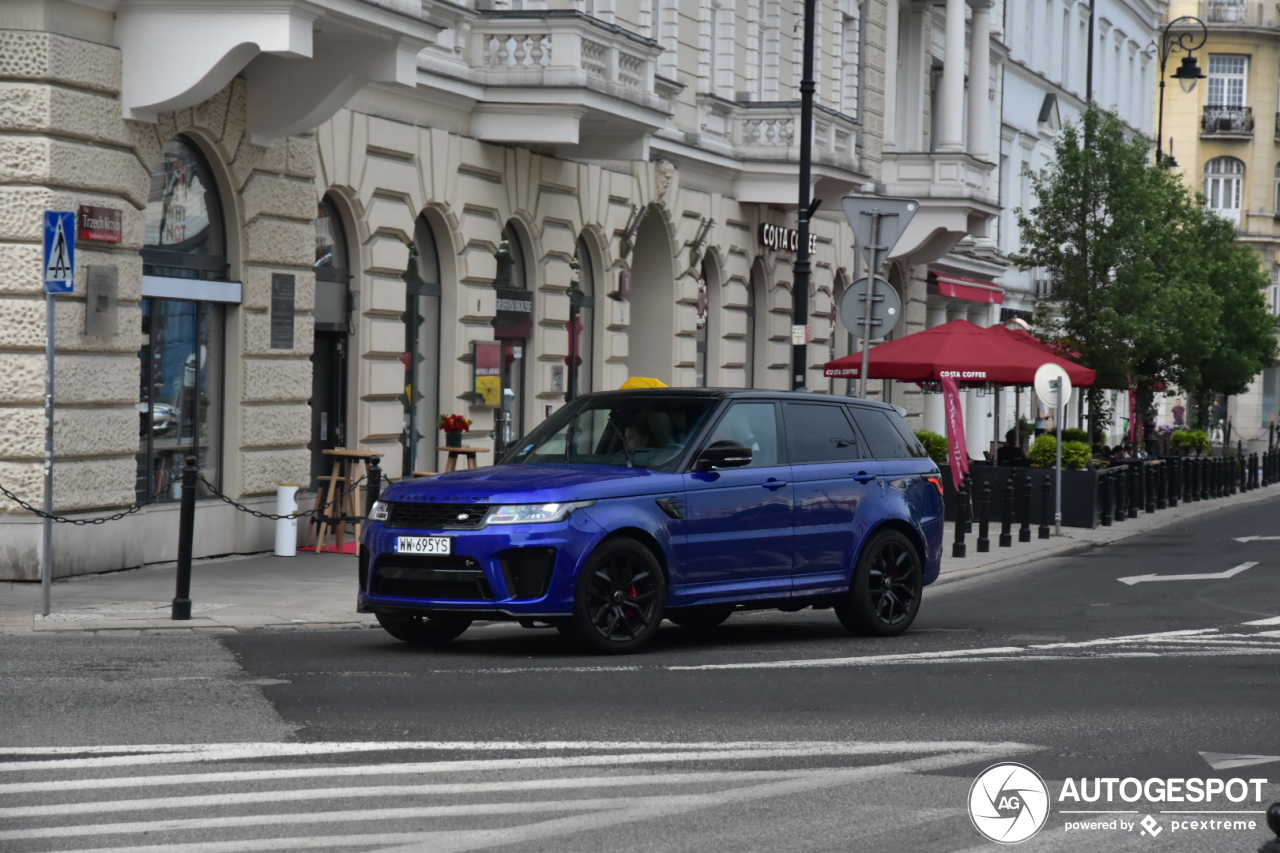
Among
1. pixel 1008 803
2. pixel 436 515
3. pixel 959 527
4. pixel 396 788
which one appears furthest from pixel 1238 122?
pixel 396 788

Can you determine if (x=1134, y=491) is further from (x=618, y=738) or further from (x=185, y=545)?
(x=618, y=738)

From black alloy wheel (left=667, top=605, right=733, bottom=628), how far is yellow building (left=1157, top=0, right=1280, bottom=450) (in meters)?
77.4

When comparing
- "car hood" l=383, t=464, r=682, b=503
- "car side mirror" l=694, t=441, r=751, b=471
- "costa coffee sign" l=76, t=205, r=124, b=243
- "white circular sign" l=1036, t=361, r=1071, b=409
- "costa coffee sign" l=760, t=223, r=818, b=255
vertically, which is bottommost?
"car hood" l=383, t=464, r=682, b=503

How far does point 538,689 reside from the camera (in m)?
10.1

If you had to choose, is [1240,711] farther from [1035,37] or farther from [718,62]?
[1035,37]

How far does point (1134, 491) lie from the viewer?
107 feet

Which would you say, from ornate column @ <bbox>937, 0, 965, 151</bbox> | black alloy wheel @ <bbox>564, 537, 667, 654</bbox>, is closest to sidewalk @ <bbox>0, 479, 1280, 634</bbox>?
black alloy wheel @ <bbox>564, 537, 667, 654</bbox>

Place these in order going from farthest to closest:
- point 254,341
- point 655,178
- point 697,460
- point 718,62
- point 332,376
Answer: point 718,62
point 655,178
point 332,376
point 254,341
point 697,460

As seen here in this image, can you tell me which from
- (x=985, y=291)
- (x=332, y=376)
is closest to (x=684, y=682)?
(x=332, y=376)

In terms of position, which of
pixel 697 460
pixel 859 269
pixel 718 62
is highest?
pixel 718 62

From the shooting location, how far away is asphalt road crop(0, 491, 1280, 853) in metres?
6.77

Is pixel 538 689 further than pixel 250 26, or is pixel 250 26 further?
pixel 250 26

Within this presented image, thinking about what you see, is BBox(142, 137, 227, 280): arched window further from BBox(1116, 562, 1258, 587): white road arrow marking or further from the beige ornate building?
BBox(1116, 562, 1258, 587): white road arrow marking

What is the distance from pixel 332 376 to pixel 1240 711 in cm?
1211
